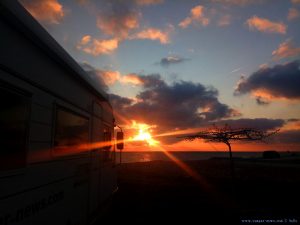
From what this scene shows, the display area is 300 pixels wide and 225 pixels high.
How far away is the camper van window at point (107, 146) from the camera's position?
7.00 meters

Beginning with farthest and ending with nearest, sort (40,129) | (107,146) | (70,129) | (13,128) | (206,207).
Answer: (206,207), (107,146), (70,129), (40,129), (13,128)

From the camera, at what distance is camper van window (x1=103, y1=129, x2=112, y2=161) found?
7002 millimetres

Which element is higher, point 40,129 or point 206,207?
point 40,129

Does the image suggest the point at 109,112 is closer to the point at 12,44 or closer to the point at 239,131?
the point at 12,44

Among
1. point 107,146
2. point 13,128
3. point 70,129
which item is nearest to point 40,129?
point 13,128

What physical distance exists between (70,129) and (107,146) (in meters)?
2.90

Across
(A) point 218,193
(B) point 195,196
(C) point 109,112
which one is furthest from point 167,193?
(C) point 109,112

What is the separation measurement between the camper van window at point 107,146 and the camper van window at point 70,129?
64.3 inches

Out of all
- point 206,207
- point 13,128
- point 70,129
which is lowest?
point 206,207

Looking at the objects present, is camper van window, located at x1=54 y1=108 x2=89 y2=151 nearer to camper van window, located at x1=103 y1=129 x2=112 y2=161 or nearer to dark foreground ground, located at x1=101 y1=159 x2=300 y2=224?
camper van window, located at x1=103 y1=129 x2=112 y2=161

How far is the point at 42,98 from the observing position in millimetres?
3406

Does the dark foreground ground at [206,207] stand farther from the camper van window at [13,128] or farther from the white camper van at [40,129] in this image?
the camper van window at [13,128]

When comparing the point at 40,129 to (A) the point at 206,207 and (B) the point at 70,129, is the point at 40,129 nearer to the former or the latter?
(B) the point at 70,129

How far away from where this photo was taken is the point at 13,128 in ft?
8.88
